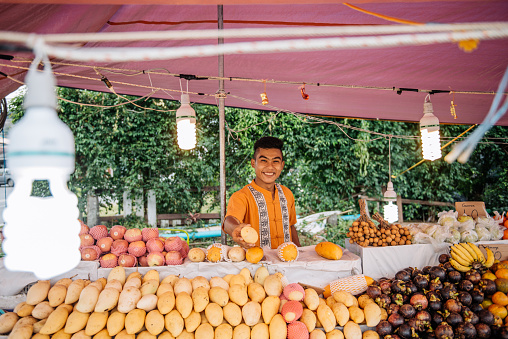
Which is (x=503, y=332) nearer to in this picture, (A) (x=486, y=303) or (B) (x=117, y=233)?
(A) (x=486, y=303)

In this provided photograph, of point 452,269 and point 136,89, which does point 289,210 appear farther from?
point 136,89

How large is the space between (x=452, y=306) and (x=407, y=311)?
0.98ft

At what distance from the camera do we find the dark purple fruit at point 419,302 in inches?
84.6

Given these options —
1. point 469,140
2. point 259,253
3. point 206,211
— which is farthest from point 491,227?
point 206,211

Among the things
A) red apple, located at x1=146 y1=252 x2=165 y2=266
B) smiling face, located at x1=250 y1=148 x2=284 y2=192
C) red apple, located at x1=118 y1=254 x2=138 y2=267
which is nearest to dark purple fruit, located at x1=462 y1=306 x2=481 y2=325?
smiling face, located at x1=250 y1=148 x2=284 y2=192

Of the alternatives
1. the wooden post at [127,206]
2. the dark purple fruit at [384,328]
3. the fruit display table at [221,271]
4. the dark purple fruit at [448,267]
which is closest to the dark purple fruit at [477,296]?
the dark purple fruit at [448,267]

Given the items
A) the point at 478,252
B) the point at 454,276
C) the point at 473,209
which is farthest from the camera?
the point at 473,209

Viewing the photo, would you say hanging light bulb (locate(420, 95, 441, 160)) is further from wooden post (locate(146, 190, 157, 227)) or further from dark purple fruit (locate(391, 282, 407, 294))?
wooden post (locate(146, 190, 157, 227))

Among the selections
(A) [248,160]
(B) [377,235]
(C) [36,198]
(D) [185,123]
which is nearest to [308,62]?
(D) [185,123]

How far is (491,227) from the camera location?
3.02 meters

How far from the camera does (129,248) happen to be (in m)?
2.50

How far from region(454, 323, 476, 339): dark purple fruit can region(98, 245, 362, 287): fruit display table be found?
74 centimetres

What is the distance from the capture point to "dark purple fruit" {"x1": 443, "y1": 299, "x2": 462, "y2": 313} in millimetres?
2107

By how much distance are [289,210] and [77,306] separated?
2.09 metres
